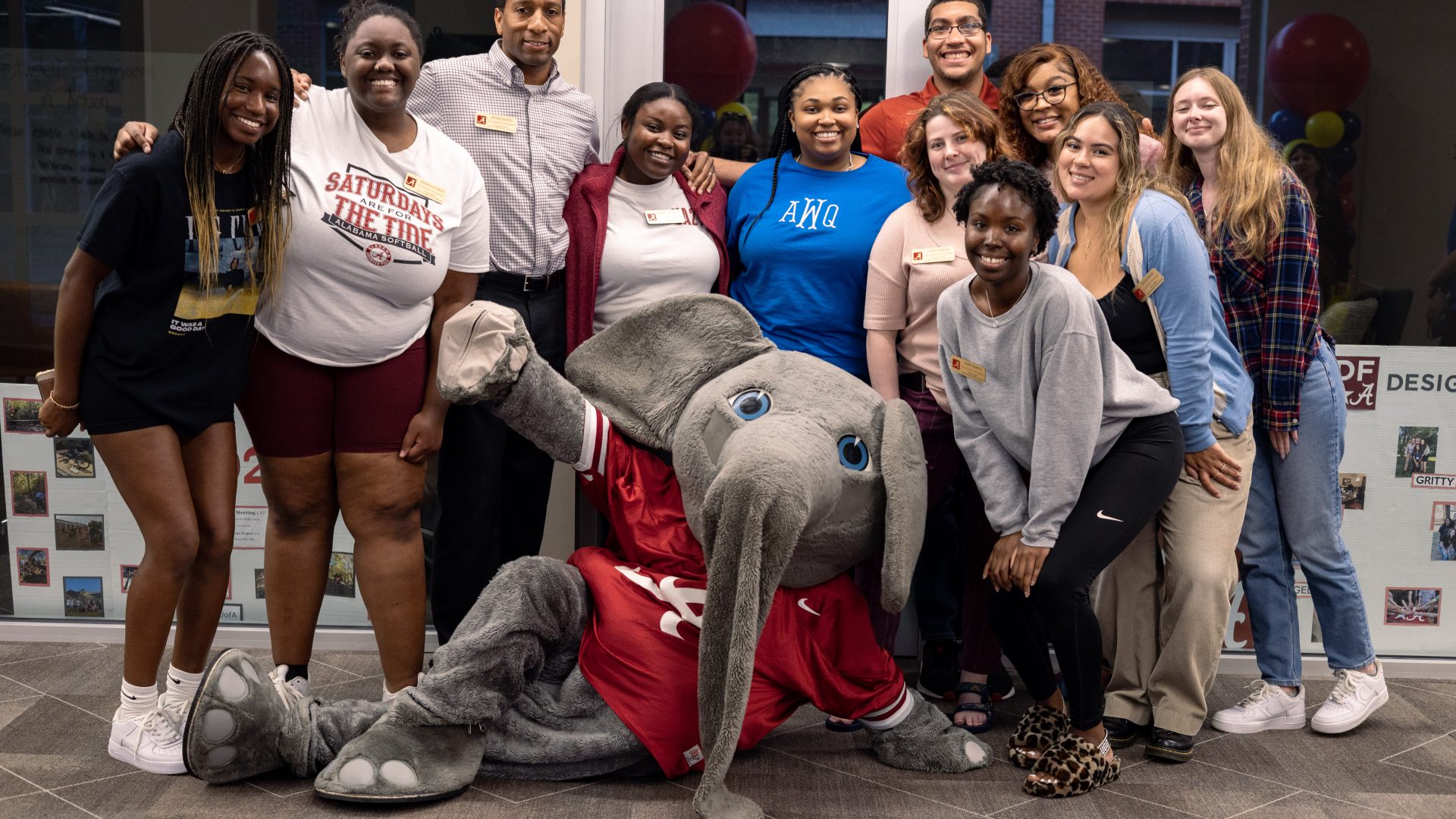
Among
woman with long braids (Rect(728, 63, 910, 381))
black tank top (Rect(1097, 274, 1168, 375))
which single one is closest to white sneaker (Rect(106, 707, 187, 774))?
woman with long braids (Rect(728, 63, 910, 381))

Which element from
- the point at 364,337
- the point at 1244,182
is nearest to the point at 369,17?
the point at 364,337

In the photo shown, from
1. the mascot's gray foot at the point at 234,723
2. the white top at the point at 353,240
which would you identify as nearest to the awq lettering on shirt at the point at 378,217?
the white top at the point at 353,240

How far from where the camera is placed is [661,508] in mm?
2732

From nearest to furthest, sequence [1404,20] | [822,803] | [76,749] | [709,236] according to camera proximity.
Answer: [822,803] < [76,749] < [709,236] < [1404,20]

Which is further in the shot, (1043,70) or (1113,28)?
(1113,28)

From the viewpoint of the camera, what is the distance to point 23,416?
3.54 meters

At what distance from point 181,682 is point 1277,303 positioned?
8.56 ft

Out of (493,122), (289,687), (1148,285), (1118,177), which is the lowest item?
(289,687)

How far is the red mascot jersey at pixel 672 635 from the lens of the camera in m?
2.60

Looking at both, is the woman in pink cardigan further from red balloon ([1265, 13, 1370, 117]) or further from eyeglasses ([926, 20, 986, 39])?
red balloon ([1265, 13, 1370, 117])

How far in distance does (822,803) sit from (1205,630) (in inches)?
39.3

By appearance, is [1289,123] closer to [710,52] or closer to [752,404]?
[710,52]

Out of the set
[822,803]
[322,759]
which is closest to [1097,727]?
[822,803]

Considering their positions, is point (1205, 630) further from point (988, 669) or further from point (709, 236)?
point (709, 236)
